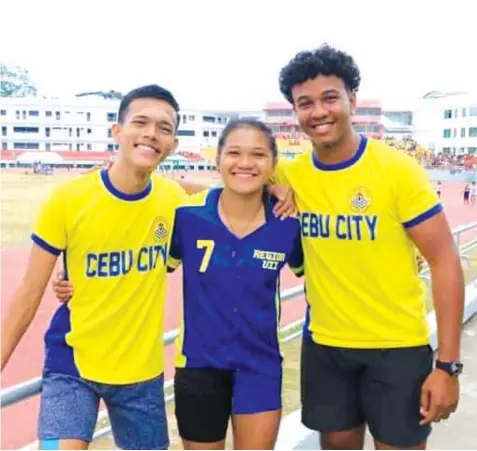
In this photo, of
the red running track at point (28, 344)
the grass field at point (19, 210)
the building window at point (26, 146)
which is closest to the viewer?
the red running track at point (28, 344)

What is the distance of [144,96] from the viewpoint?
7.17 feet

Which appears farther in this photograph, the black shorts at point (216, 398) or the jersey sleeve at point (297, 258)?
the jersey sleeve at point (297, 258)

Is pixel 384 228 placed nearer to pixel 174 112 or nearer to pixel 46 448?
pixel 174 112

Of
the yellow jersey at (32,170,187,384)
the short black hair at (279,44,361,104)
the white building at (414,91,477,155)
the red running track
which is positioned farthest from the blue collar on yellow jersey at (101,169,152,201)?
the white building at (414,91,477,155)

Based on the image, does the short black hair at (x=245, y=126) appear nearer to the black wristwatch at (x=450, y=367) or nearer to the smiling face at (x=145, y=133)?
the smiling face at (x=145, y=133)

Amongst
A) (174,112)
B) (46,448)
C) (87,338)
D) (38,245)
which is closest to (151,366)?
(87,338)

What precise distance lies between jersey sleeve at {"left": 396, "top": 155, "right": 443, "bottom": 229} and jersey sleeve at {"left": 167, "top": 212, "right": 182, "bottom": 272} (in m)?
0.76

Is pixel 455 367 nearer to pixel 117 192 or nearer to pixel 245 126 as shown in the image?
pixel 245 126

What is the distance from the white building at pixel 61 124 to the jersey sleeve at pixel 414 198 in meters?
59.2

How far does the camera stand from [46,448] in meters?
2.01

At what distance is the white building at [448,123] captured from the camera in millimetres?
59938

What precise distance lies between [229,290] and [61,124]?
6269 centimetres

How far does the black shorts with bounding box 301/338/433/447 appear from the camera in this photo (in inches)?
88.8

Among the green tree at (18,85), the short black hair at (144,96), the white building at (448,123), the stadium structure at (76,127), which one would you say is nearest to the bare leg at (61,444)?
the short black hair at (144,96)
